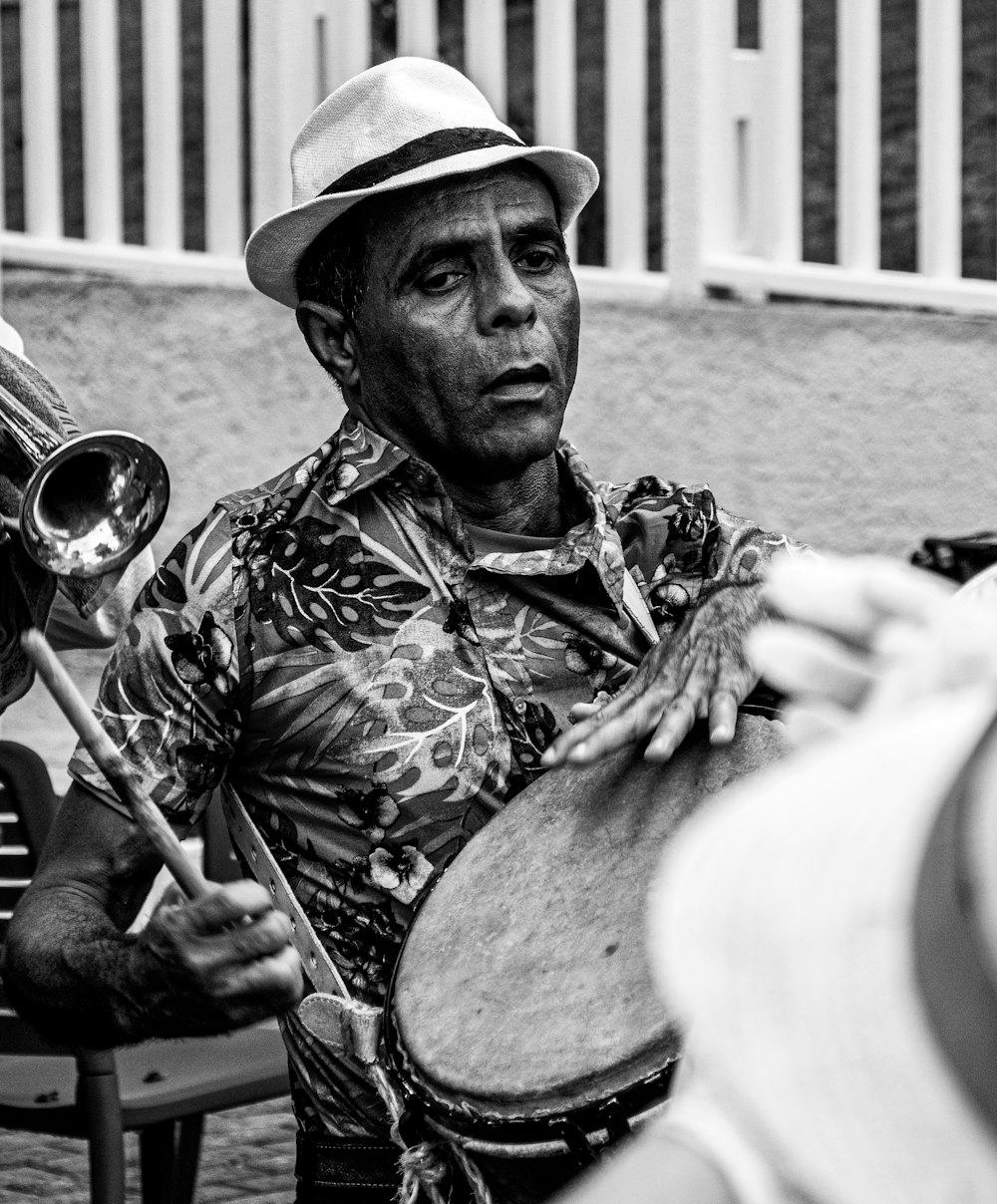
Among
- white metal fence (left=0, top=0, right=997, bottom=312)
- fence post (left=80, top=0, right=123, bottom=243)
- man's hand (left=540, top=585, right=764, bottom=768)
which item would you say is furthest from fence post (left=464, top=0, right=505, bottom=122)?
man's hand (left=540, top=585, right=764, bottom=768)

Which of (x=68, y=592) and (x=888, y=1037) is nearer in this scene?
(x=888, y=1037)

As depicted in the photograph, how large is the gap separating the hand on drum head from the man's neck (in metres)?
1.63

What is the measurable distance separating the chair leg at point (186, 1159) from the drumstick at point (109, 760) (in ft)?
5.94

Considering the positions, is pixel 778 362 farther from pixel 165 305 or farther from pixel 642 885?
pixel 642 885

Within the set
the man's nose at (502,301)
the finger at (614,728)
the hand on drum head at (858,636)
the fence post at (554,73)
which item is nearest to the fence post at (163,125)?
the fence post at (554,73)

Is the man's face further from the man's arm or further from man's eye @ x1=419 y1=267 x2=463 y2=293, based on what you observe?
the man's arm

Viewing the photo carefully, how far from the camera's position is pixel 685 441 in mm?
5441

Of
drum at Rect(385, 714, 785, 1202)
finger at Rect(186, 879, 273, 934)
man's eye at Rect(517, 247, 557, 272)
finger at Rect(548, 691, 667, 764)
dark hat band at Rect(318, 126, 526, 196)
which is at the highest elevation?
dark hat band at Rect(318, 126, 526, 196)

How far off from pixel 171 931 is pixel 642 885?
51cm

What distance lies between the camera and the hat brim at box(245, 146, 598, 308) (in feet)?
8.32

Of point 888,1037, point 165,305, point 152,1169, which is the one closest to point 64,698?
point 888,1037

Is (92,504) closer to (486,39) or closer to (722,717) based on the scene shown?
(722,717)

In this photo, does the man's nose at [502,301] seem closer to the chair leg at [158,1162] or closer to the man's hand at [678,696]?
the man's hand at [678,696]

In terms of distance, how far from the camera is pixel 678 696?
213 centimetres
